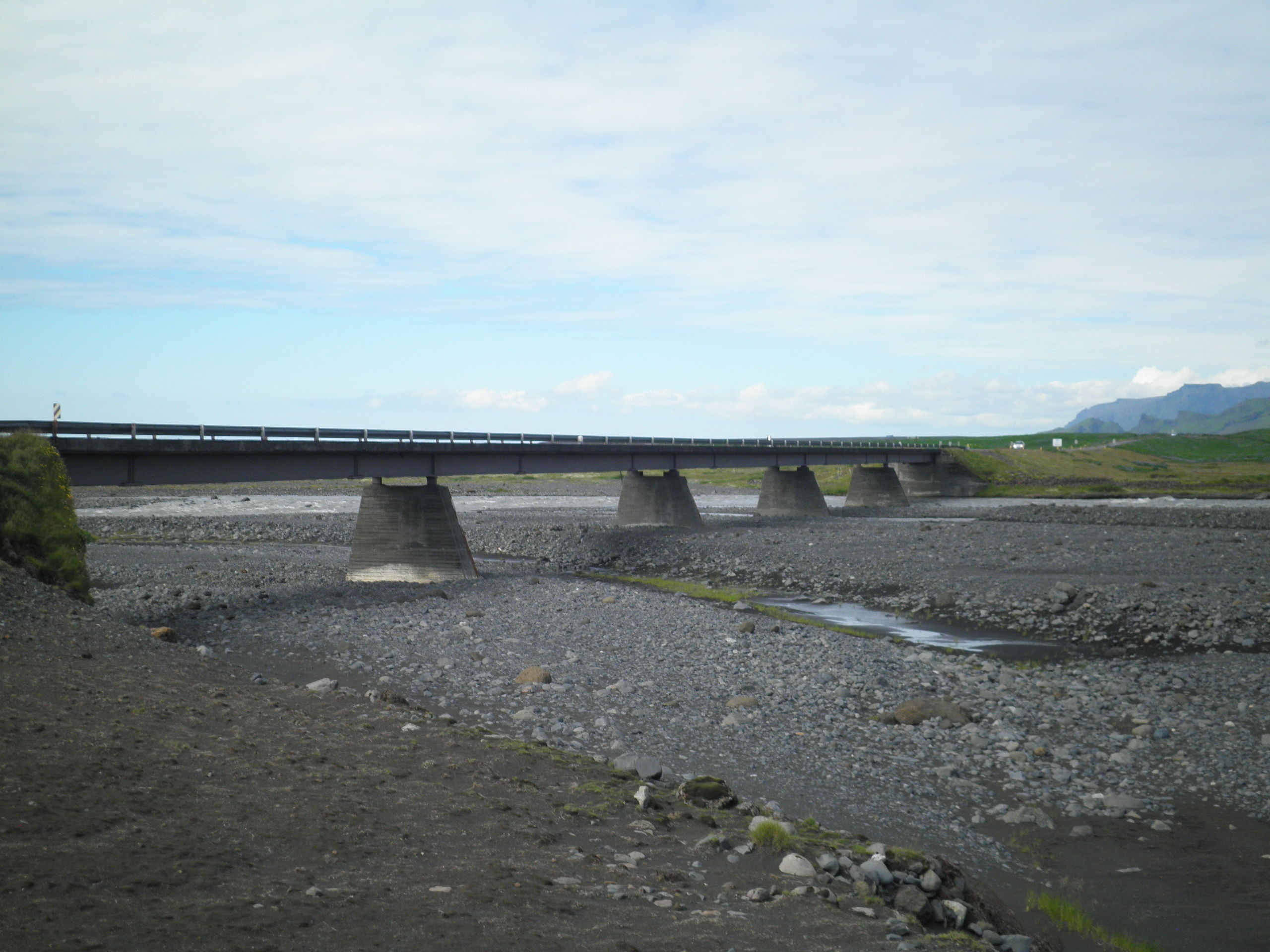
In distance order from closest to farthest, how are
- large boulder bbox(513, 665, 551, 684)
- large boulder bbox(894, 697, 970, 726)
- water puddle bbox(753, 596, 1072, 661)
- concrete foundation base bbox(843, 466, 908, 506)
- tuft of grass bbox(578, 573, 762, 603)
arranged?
1. large boulder bbox(894, 697, 970, 726)
2. large boulder bbox(513, 665, 551, 684)
3. water puddle bbox(753, 596, 1072, 661)
4. tuft of grass bbox(578, 573, 762, 603)
5. concrete foundation base bbox(843, 466, 908, 506)

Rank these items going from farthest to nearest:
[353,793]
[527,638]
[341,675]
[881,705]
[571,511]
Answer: [571,511] → [527,638] → [341,675] → [881,705] → [353,793]

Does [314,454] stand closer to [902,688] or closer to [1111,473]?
[902,688]

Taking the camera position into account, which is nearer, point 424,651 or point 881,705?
point 881,705

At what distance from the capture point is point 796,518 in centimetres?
7019

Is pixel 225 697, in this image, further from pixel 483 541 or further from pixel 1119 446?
pixel 1119 446

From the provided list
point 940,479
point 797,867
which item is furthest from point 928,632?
point 940,479

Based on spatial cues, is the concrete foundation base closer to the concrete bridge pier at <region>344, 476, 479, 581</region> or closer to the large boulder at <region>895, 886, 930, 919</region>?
the concrete bridge pier at <region>344, 476, 479, 581</region>

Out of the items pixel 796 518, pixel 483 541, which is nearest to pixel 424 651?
pixel 483 541

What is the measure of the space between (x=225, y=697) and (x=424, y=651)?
319 inches

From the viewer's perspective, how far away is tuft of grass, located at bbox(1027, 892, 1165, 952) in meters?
10.1

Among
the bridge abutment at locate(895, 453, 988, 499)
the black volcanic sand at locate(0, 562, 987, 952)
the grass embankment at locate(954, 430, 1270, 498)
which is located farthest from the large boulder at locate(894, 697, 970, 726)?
the bridge abutment at locate(895, 453, 988, 499)

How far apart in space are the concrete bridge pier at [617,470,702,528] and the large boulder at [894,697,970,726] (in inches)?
1692

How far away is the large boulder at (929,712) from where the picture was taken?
17578 mm

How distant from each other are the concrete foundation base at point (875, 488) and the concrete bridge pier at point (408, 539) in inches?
2368
